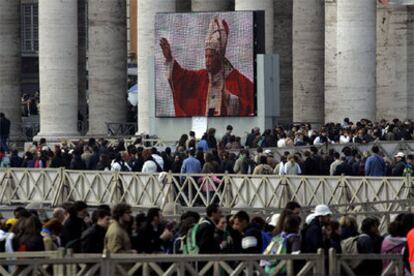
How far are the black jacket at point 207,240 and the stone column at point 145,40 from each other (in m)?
44.8

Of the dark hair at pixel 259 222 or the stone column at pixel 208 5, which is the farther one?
the stone column at pixel 208 5

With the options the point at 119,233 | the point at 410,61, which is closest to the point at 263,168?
the point at 119,233

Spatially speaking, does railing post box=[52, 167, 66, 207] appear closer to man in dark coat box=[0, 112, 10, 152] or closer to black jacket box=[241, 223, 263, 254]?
man in dark coat box=[0, 112, 10, 152]

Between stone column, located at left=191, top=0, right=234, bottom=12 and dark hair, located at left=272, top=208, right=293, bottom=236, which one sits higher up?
stone column, located at left=191, top=0, right=234, bottom=12

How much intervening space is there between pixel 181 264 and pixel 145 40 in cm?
4837

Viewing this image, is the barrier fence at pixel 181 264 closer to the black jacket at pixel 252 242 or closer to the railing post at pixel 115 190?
the black jacket at pixel 252 242

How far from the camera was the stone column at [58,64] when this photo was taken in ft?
266

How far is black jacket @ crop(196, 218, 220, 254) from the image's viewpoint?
113 feet

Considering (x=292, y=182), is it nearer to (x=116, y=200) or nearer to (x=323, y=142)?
(x=116, y=200)

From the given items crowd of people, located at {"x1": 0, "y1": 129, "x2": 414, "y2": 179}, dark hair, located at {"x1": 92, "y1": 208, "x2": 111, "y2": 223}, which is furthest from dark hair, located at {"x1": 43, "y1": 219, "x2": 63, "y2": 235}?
crowd of people, located at {"x1": 0, "y1": 129, "x2": 414, "y2": 179}

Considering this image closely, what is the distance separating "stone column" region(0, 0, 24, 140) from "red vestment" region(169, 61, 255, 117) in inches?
693

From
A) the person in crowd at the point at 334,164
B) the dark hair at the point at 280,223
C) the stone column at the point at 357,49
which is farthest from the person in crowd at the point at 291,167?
the dark hair at the point at 280,223

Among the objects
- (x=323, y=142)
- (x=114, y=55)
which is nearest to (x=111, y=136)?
(x=114, y=55)

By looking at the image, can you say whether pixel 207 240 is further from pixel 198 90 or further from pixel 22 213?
pixel 198 90
